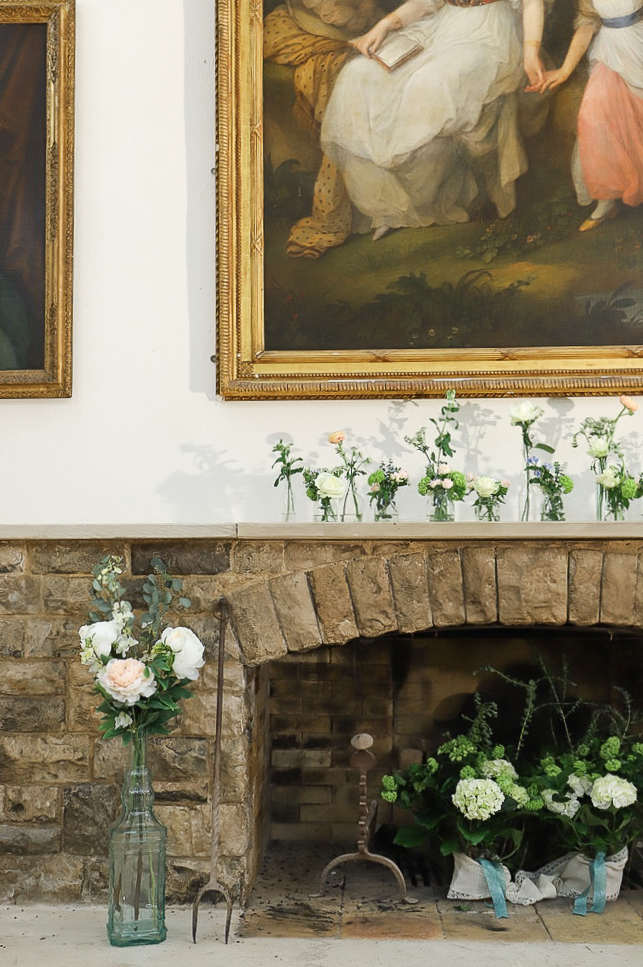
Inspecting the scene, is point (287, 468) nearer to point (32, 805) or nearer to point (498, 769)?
point (498, 769)

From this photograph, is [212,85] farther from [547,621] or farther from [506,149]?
[547,621]

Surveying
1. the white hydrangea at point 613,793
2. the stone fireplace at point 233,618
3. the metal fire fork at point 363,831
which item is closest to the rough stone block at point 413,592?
the stone fireplace at point 233,618

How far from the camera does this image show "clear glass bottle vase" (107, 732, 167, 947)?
2.96 metres

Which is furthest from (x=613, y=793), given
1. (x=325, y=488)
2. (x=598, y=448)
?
(x=325, y=488)

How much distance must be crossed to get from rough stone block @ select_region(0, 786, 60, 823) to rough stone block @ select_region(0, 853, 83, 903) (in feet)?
0.40

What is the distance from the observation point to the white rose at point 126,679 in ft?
9.28

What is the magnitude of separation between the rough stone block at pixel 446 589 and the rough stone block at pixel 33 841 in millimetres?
1421

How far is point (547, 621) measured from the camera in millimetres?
3254

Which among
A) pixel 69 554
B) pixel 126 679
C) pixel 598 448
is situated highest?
pixel 598 448

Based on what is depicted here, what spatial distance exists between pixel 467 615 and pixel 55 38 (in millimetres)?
2491

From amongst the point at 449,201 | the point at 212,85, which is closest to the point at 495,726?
the point at 449,201

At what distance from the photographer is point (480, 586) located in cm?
325

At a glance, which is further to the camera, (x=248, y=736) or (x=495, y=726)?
(x=495, y=726)

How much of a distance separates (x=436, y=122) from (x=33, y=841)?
2.80m
